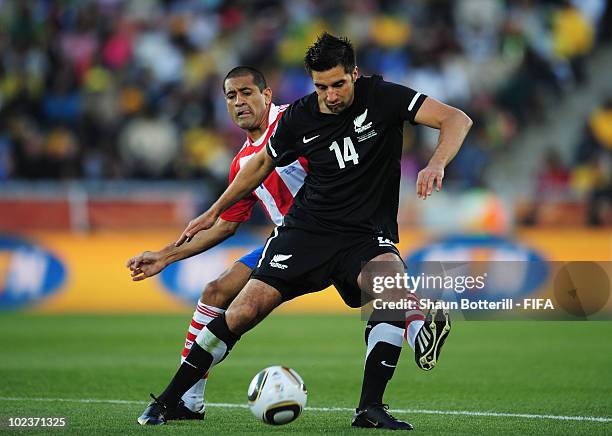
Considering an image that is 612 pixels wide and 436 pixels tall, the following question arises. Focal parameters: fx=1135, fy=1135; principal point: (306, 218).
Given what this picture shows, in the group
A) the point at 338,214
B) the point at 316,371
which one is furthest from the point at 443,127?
the point at 316,371

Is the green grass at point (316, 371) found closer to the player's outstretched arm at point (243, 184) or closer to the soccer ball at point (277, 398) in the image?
the soccer ball at point (277, 398)

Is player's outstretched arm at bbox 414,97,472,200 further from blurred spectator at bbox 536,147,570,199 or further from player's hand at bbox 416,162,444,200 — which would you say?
blurred spectator at bbox 536,147,570,199

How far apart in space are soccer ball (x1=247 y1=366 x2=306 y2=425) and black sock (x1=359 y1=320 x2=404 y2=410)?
1.48 ft

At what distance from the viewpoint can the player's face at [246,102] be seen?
303 inches

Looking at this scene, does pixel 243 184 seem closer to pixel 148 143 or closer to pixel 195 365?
pixel 195 365

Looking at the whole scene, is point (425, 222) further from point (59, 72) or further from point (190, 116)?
point (59, 72)

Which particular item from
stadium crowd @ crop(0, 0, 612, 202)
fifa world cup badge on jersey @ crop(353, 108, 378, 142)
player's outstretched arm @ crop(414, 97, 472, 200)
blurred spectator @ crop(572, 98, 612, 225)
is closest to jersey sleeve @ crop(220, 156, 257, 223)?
fifa world cup badge on jersey @ crop(353, 108, 378, 142)

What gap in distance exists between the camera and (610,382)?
9312mm

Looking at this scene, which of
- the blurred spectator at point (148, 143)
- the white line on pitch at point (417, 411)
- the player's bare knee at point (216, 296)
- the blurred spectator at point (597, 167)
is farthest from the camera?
the blurred spectator at point (148, 143)

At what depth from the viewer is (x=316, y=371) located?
402 inches

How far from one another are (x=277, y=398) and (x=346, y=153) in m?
1.50

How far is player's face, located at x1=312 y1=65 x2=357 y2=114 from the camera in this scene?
21.4 ft

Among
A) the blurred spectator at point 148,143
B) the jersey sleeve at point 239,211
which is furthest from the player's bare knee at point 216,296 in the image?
the blurred spectator at point 148,143

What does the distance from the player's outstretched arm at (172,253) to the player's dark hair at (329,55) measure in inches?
60.2
